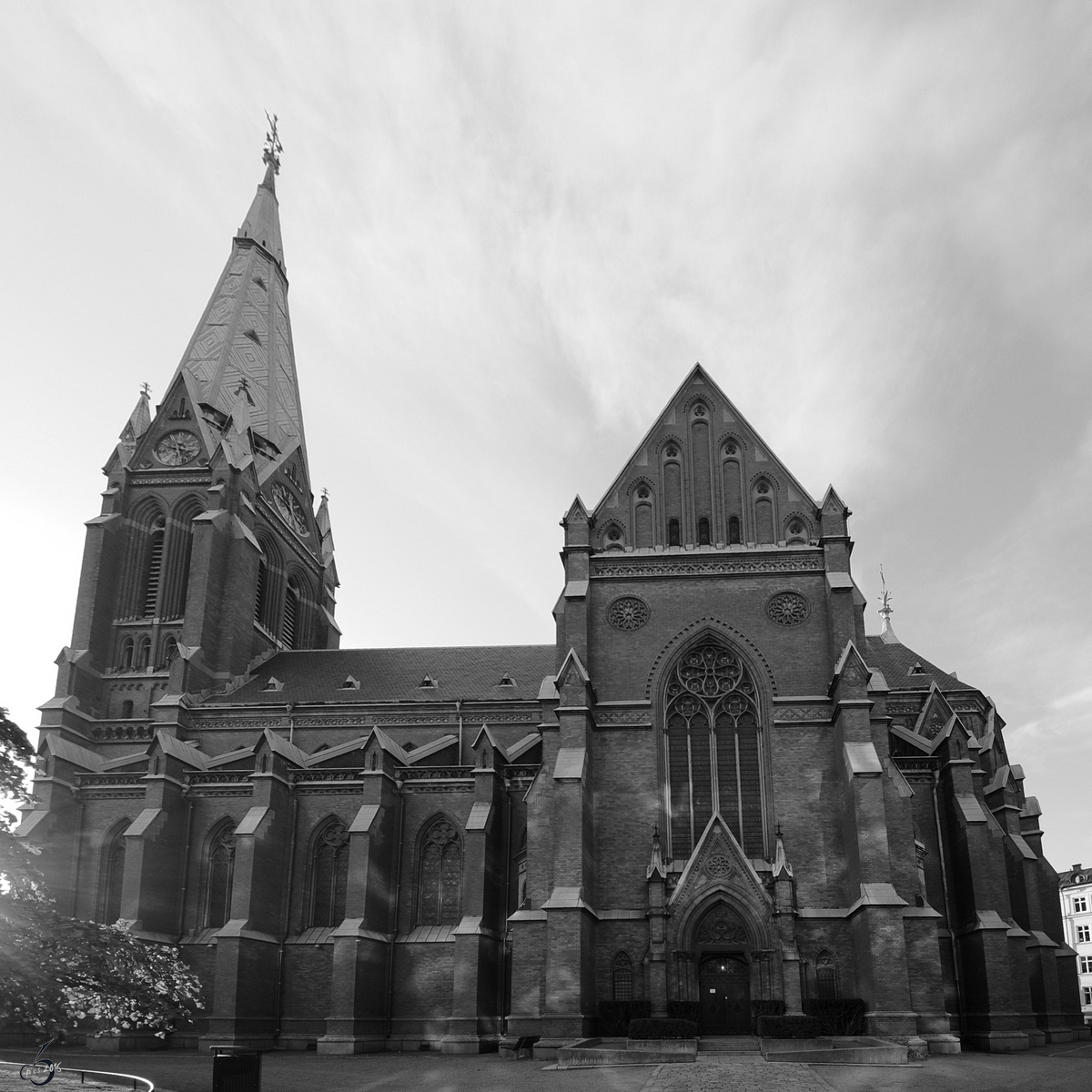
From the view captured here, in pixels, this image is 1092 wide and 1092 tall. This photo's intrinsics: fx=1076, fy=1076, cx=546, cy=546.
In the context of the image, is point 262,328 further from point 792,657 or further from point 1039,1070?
point 1039,1070

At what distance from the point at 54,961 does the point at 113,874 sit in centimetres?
3258

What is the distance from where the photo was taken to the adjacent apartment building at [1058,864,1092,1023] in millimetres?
89562

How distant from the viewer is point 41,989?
45.5 feet

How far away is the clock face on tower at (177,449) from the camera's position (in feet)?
180

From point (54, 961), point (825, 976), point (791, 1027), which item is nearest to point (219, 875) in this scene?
point (791, 1027)

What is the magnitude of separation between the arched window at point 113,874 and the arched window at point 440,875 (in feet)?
39.9

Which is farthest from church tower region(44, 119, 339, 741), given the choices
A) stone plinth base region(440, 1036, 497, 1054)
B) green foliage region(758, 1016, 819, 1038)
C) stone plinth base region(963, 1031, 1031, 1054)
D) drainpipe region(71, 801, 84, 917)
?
stone plinth base region(963, 1031, 1031, 1054)

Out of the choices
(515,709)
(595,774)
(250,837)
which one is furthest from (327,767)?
(595,774)

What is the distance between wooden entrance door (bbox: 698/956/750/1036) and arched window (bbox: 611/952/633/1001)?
223cm

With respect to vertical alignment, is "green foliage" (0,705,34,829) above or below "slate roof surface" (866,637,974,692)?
below

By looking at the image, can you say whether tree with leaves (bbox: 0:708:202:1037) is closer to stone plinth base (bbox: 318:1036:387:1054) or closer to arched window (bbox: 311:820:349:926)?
stone plinth base (bbox: 318:1036:387:1054)

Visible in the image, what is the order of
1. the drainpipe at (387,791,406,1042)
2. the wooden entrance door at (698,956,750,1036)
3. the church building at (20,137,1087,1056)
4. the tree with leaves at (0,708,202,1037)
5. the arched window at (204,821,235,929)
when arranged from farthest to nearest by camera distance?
1. the arched window at (204,821,235,929)
2. the drainpipe at (387,791,406,1042)
3. the church building at (20,137,1087,1056)
4. the wooden entrance door at (698,956,750,1036)
5. the tree with leaves at (0,708,202,1037)

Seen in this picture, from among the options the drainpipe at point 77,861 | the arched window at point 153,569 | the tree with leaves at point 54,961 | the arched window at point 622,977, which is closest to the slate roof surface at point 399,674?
the arched window at point 153,569

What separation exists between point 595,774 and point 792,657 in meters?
8.15
